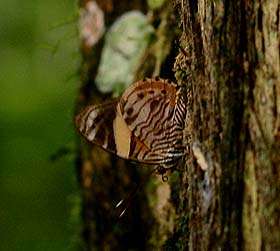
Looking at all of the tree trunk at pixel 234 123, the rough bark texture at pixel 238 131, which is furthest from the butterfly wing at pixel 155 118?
the rough bark texture at pixel 238 131

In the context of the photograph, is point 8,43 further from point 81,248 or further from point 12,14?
point 81,248

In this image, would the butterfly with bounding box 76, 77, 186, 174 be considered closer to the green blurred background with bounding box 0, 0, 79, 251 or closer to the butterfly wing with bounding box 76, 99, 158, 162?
the butterfly wing with bounding box 76, 99, 158, 162

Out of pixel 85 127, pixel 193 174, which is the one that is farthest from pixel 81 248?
pixel 193 174

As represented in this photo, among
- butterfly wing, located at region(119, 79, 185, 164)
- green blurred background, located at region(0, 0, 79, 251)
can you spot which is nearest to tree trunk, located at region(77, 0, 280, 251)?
butterfly wing, located at region(119, 79, 185, 164)

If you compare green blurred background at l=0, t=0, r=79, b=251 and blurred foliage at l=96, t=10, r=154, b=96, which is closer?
blurred foliage at l=96, t=10, r=154, b=96

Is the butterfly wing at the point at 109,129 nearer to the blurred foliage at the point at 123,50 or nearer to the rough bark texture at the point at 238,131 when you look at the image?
the rough bark texture at the point at 238,131

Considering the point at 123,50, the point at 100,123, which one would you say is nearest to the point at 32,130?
the point at 123,50

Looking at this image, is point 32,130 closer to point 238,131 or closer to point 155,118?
point 155,118
